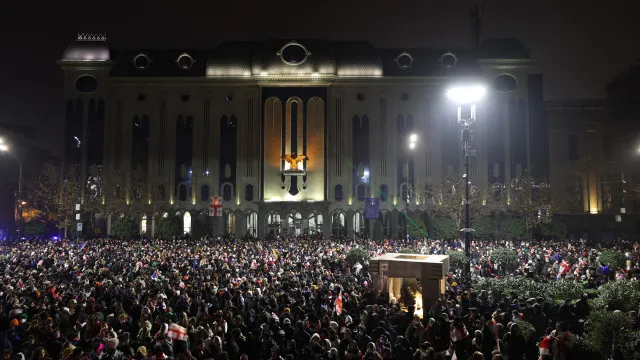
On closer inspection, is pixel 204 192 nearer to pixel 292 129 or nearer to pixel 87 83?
pixel 292 129

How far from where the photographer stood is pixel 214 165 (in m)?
54.7

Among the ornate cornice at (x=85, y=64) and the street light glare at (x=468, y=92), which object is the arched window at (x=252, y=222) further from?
the street light glare at (x=468, y=92)

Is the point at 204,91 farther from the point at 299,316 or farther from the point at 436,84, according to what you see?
the point at 299,316

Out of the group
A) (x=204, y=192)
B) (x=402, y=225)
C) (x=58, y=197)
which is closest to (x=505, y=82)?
(x=402, y=225)

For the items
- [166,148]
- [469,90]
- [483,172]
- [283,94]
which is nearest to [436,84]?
[483,172]

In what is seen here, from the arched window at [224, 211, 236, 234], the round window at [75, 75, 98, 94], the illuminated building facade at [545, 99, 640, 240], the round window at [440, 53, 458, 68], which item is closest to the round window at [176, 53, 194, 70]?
the round window at [75, 75, 98, 94]

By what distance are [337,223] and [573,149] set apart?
89.1 feet

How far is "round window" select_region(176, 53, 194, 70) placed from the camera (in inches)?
2186

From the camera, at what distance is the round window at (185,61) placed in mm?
55531

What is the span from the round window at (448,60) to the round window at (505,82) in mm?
4952

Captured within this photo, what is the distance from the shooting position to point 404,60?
2185 inches

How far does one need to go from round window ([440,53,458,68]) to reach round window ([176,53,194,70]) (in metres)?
28.2

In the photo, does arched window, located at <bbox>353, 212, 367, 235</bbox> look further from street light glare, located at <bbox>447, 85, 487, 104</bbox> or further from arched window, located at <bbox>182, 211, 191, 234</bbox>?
street light glare, located at <bbox>447, 85, 487, 104</bbox>

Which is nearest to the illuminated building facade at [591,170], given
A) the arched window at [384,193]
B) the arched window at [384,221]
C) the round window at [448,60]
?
the round window at [448,60]
